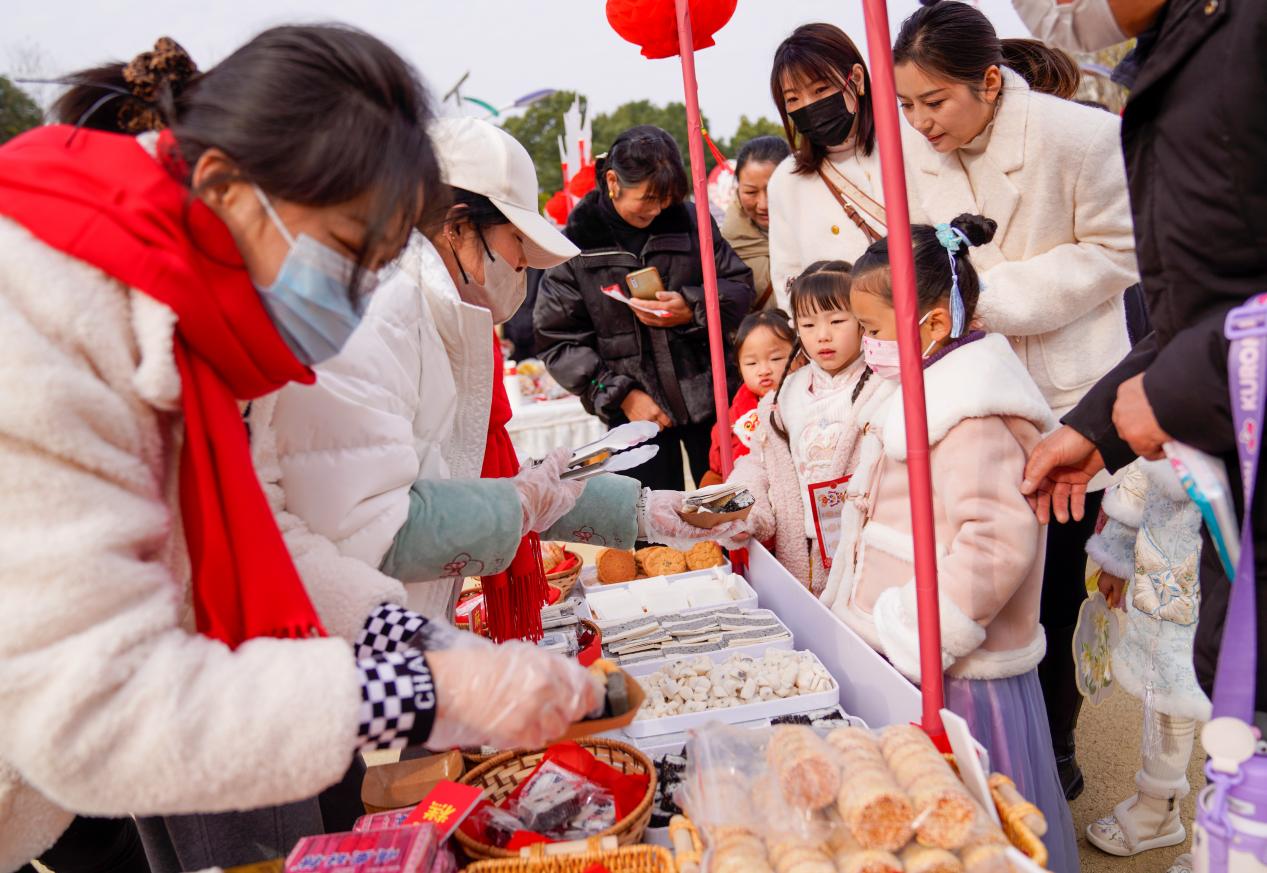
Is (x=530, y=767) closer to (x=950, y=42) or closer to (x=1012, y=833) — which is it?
(x=1012, y=833)

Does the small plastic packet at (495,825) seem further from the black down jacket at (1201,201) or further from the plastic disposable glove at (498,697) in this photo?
the black down jacket at (1201,201)

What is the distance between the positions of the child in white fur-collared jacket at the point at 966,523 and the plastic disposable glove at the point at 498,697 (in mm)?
780

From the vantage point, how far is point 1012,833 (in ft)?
3.62

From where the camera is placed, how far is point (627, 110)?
1240 inches

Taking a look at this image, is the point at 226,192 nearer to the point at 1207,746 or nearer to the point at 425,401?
the point at 425,401

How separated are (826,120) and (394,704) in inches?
86.4

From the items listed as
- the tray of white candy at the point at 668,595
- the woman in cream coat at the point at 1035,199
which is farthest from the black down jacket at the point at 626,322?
the woman in cream coat at the point at 1035,199

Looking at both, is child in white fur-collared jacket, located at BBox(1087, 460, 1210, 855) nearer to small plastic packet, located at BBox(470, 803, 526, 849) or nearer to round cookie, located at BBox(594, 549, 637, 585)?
round cookie, located at BBox(594, 549, 637, 585)

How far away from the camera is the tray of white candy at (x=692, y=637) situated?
1985 mm

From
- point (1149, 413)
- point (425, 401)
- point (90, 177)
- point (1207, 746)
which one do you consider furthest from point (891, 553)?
point (90, 177)

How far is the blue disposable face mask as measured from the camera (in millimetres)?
991

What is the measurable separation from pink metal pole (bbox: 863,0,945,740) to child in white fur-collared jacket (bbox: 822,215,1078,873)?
232 millimetres

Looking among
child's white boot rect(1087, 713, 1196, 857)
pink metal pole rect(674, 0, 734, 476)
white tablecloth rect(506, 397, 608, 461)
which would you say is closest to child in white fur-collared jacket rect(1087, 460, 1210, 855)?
child's white boot rect(1087, 713, 1196, 857)

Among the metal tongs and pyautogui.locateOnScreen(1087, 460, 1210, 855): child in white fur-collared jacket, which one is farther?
pyautogui.locateOnScreen(1087, 460, 1210, 855): child in white fur-collared jacket
